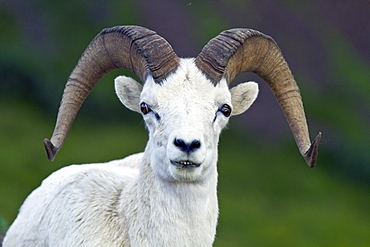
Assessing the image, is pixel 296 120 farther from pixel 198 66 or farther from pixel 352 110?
pixel 352 110

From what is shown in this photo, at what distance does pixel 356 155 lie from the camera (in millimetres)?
23703

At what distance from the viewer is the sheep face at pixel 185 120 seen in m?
6.72

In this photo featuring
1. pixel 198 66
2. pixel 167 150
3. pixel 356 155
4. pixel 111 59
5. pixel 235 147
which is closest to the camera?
pixel 167 150

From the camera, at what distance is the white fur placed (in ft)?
22.8

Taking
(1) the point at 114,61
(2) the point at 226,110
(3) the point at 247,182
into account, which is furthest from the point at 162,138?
(3) the point at 247,182

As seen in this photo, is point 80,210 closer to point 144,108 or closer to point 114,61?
point 144,108

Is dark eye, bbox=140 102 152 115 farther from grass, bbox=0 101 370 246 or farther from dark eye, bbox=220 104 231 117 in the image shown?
grass, bbox=0 101 370 246

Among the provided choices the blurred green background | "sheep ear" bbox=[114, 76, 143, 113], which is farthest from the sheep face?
the blurred green background

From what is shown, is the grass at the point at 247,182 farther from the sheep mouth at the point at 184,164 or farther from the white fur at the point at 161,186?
the sheep mouth at the point at 184,164

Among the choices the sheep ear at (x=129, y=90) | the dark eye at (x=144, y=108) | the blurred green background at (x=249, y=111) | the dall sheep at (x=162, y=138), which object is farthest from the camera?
the blurred green background at (x=249, y=111)

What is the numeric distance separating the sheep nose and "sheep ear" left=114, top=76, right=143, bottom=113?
1.38 m

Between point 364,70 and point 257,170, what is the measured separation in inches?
184

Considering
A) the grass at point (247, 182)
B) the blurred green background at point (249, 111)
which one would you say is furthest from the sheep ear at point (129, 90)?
the blurred green background at point (249, 111)

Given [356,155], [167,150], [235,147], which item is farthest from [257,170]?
[167,150]
